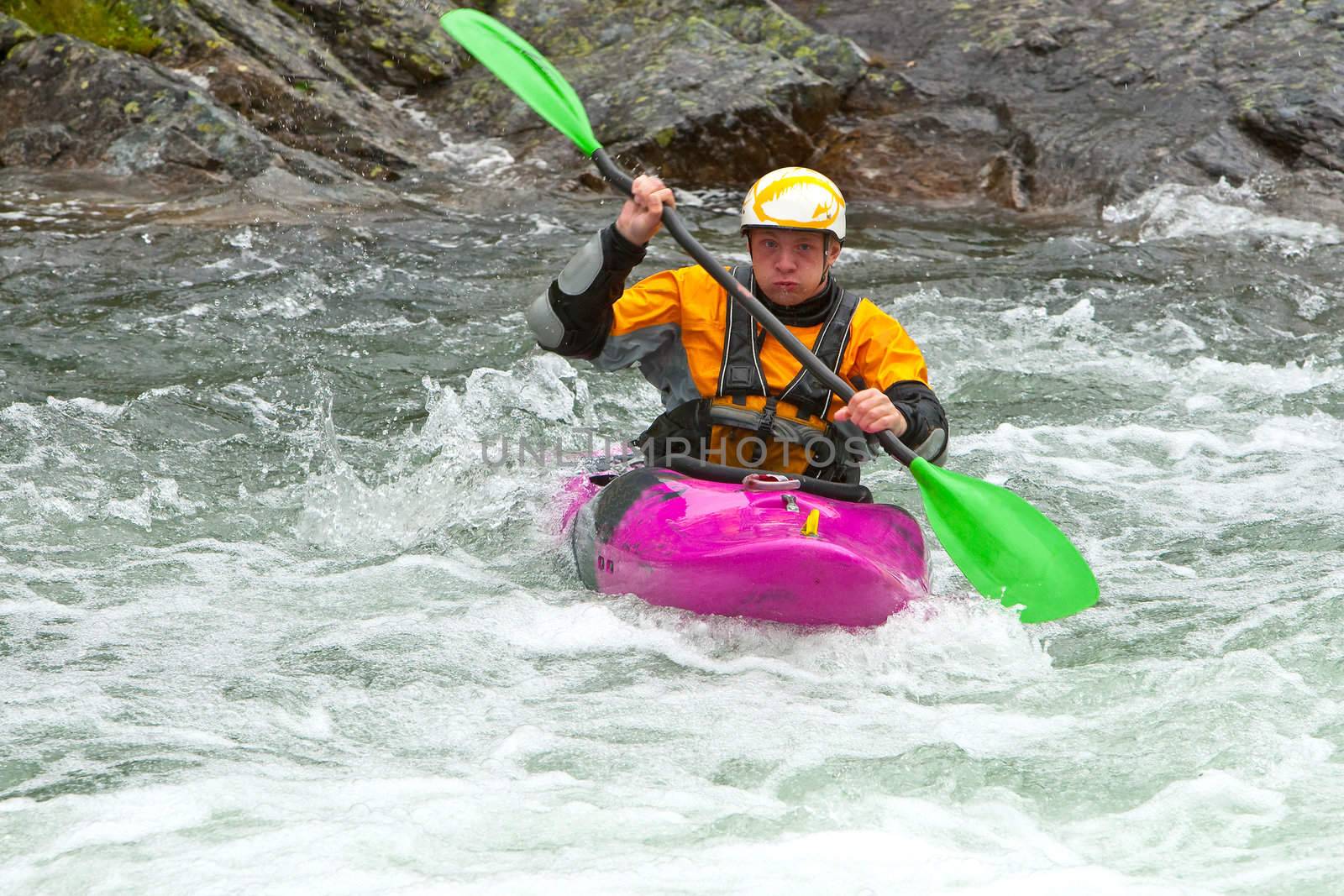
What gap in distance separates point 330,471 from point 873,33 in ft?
24.8

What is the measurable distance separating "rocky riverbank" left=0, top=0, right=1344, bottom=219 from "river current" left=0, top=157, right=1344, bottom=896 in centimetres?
172

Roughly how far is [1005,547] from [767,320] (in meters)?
0.92

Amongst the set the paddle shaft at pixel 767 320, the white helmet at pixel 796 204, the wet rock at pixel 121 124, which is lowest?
the paddle shaft at pixel 767 320

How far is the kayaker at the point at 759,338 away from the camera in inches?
148

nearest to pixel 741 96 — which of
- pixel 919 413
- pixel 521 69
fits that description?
pixel 521 69

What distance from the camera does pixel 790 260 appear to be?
382 cm

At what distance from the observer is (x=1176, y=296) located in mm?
7324

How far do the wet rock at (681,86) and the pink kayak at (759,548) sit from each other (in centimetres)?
598

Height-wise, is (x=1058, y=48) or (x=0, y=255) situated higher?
(x=1058, y=48)

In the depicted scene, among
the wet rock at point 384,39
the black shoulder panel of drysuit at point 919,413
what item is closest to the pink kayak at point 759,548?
the black shoulder panel of drysuit at point 919,413

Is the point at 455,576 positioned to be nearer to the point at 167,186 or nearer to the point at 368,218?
the point at 368,218

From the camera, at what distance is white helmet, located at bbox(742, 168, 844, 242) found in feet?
12.3

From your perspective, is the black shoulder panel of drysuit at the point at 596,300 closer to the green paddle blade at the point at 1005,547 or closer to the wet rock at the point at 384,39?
the green paddle blade at the point at 1005,547

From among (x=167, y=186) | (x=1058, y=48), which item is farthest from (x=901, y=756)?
(x=1058, y=48)
